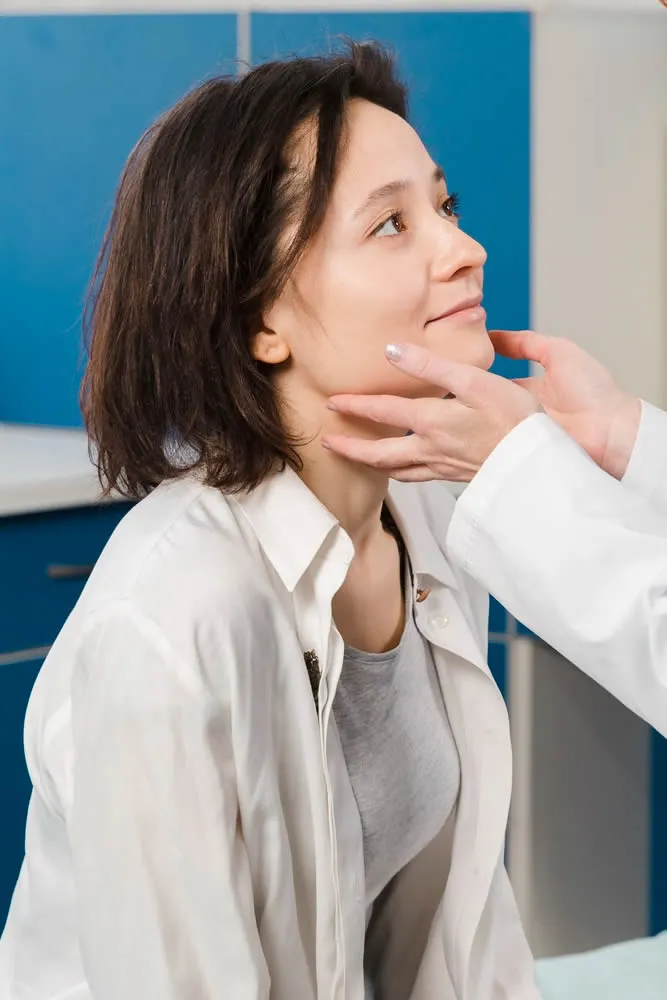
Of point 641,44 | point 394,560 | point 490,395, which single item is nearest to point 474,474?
point 490,395

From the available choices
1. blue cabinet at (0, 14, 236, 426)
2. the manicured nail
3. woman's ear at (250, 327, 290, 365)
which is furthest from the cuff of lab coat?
blue cabinet at (0, 14, 236, 426)

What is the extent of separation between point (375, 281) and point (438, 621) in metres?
0.31

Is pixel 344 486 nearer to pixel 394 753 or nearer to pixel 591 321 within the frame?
pixel 394 753

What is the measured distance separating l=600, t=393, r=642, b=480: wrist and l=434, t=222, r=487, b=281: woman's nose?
0.88 feet

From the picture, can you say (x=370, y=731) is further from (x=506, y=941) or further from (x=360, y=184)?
(x=360, y=184)

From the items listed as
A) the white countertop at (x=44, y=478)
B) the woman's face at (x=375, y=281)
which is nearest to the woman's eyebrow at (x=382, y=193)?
the woman's face at (x=375, y=281)

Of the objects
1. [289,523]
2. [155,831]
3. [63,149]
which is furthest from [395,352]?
[63,149]

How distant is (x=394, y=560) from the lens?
4.12 feet

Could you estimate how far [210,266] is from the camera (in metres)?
1.05

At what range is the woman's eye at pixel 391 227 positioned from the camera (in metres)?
1.09

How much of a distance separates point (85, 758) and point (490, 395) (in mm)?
387

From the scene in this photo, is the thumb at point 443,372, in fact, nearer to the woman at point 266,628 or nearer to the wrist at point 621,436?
the woman at point 266,628

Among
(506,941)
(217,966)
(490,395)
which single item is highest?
(490,395)

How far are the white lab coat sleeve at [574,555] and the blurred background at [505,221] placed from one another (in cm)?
91
